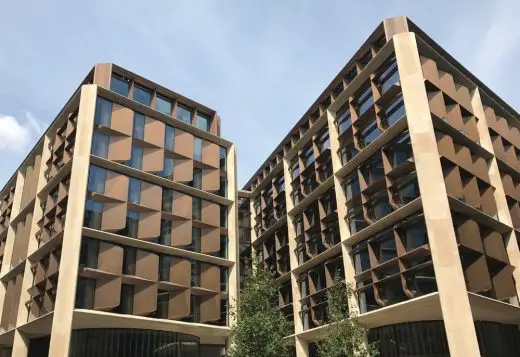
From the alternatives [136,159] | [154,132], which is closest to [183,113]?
[154,132]

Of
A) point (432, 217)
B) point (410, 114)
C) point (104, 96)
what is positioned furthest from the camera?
point (104, 96)

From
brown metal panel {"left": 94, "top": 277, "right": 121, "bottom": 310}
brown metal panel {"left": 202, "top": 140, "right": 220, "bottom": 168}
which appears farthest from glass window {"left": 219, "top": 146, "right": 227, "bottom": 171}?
brown metal panel {"left": 94, "top": 277, "right": 121, "bottom": 310}

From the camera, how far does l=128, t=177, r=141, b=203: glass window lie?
133 ft

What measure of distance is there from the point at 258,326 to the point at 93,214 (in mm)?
14886

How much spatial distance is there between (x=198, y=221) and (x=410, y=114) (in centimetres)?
2068

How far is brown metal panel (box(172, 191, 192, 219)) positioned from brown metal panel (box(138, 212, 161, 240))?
7.51 ft

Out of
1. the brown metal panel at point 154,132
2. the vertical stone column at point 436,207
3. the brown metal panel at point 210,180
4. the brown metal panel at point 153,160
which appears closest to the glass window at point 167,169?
the brown metal panel at point 153,160

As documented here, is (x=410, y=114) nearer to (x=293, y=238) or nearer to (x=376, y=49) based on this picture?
(x=376, y=49)

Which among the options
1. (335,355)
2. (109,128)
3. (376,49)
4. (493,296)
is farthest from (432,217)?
(109,128)

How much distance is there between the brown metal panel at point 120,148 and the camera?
40344 millimetres

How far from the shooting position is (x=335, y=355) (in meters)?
31.3

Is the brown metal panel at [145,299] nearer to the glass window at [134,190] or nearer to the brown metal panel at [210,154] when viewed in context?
the glass window at [134,190]

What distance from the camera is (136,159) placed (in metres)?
42.2

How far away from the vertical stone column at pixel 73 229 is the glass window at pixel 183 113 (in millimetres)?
8761
